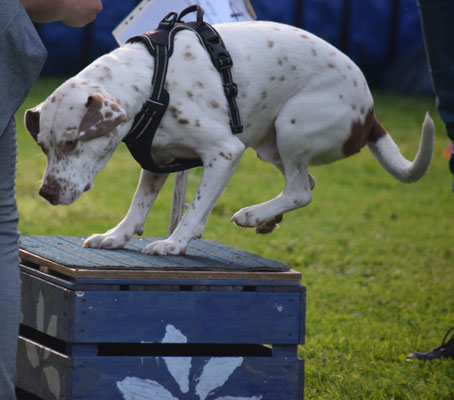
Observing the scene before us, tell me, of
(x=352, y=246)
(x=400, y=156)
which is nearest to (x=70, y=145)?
(x=400, y=156)

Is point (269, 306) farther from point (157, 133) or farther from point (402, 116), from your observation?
point (402, 116)

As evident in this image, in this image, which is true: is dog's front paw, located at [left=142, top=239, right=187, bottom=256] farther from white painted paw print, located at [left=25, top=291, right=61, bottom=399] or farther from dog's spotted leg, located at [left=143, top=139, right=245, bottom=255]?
white painted paw print, located at [left=25, top=291, right=61, bottom=399]

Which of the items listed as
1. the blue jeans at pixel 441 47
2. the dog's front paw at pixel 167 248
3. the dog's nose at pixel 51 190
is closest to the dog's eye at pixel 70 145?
the dog's nose at pixel 51 190

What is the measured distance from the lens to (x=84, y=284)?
260cm

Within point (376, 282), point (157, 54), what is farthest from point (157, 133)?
point (376, 282)

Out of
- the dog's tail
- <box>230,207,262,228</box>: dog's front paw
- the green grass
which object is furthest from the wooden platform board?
the dog's tail

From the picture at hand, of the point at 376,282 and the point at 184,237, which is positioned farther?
the point at 376,282

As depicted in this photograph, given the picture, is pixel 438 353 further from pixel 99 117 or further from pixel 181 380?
pixel 99 117

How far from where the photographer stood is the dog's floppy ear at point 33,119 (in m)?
2.78

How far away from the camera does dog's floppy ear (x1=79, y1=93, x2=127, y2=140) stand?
104 inches

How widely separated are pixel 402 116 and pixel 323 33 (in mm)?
2564

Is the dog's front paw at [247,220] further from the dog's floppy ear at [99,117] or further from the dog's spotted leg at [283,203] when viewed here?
the dog's floppy ear at [99,117]

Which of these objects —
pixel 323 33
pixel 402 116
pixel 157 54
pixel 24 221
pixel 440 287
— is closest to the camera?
pixel 157 54

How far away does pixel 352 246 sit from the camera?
6281 mm
